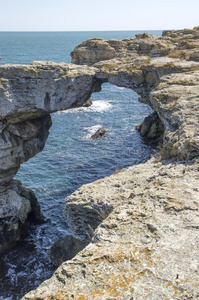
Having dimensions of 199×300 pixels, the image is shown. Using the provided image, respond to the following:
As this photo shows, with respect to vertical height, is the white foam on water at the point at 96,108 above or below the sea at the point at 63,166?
above

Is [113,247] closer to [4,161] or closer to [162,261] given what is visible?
[162,261]

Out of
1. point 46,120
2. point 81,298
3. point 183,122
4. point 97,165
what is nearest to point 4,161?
point 46,120

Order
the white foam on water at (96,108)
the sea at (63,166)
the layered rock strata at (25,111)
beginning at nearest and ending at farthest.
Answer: the sea at (63,166)
the layered rock strata at (25,111)
the white foam on water at (96,108)

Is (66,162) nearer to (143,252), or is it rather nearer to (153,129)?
(153,129)

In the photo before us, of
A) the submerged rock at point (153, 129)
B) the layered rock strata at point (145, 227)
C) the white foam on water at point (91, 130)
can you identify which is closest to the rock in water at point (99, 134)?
the white foam on water at point (91, 130)

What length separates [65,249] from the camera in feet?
74.1

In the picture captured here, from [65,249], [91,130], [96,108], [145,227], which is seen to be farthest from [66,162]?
[145,227]

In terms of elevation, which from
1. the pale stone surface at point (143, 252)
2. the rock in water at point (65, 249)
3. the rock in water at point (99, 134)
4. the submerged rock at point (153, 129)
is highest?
the pale stone surface at point (143, 252)

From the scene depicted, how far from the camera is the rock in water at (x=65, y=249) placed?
2211 centimetres

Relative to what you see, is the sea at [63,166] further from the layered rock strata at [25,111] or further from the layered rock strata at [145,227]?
the layered rock strata at [145,227]

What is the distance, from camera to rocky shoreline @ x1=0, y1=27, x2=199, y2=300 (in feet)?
21.2

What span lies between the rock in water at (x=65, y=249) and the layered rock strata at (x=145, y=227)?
983 centimetres

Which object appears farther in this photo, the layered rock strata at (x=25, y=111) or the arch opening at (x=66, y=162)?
the arch opening at (x=66, y=162)

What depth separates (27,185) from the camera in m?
33.5
